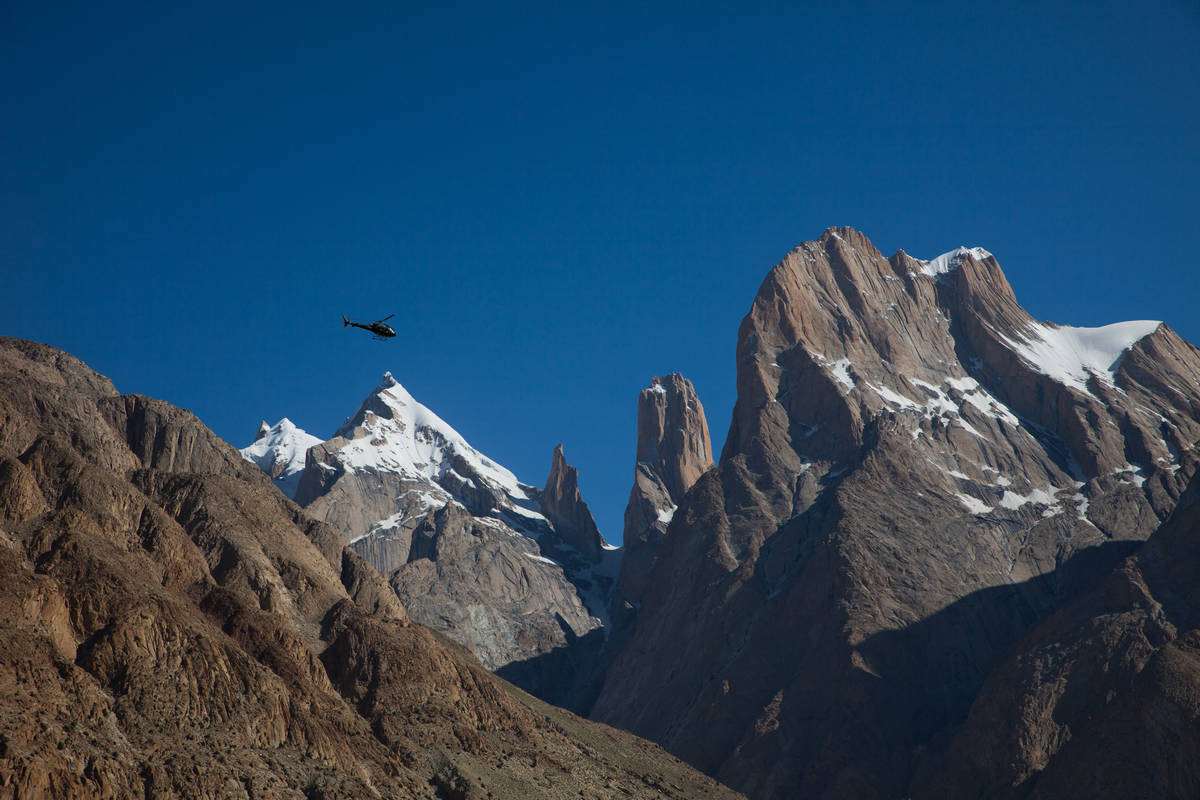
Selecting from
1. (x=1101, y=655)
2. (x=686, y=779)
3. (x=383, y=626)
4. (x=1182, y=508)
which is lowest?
(x=686, y=779)

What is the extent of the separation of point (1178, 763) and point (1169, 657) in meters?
15.2

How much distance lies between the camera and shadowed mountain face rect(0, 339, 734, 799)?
88.4 metres

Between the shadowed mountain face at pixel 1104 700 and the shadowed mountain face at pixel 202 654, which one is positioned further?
the shadowed mountain face at pixel 1104 700

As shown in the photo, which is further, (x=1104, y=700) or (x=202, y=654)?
A: (x=1104, y=700)

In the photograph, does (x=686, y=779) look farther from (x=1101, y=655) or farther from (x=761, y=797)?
(x=1101, y=655)

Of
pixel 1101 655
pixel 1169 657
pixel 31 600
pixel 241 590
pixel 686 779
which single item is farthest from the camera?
pixel 1101 655

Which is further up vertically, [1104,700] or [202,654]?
[1104,700]

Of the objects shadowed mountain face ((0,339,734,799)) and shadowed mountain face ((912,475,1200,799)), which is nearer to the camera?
shadowed mountain face ((0,339,734,799))

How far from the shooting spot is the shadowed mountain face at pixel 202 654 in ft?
290

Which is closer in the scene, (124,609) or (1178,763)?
(124,609)

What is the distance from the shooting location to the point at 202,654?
103875 mm

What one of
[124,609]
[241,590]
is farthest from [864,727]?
[124,609]

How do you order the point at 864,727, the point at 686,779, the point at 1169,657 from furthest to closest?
the point at 864,727, the point at 1169,657, the point at 686,779

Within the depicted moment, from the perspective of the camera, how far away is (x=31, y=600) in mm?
98250
